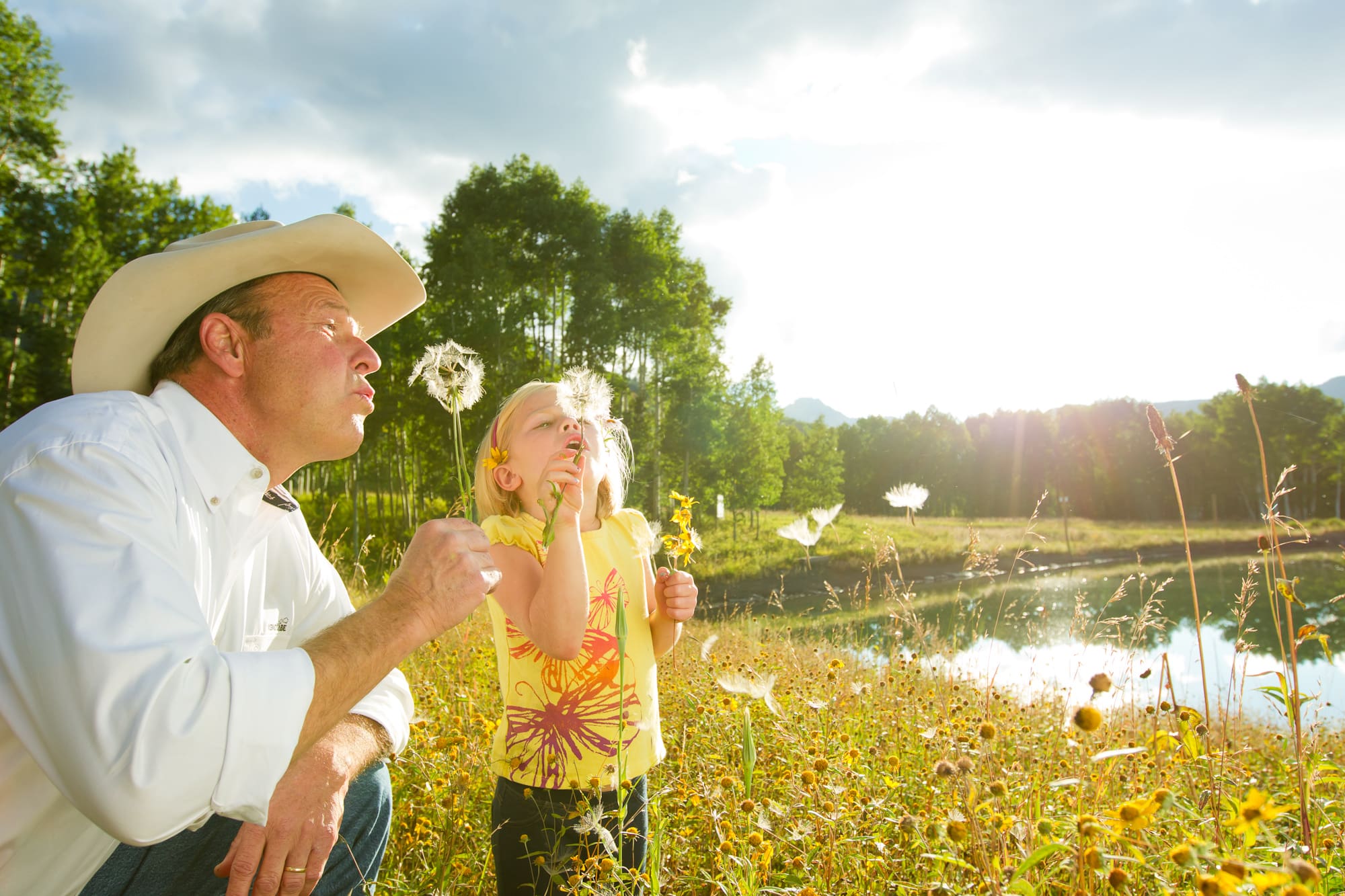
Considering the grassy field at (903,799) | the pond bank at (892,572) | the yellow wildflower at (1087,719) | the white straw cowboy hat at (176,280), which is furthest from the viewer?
the pond bank at (892,572)

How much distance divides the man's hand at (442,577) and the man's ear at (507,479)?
0.76 m

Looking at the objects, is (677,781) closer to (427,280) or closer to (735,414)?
(427,280)

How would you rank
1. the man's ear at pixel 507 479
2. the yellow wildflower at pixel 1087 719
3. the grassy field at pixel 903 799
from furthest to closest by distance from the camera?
the man's ear at pixel 507 479 → the grassy field at pixel 903 799 → the yellow wildflower at pixel 1087 719

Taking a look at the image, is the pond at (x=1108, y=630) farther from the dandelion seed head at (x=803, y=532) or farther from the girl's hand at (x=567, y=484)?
the girl's hand at (x=567, y=484)

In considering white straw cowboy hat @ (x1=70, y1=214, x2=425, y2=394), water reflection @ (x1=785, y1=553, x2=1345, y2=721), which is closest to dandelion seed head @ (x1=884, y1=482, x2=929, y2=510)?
water reflection @ (x1=785, y1=553, x2=1345, y2=721)

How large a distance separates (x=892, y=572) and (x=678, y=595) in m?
21.7

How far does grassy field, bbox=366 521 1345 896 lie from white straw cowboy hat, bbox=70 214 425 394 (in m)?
1.49

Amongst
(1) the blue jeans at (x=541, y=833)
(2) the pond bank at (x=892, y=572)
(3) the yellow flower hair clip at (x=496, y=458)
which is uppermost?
(3) the yellow flower hair clip at (x=496, y=458)

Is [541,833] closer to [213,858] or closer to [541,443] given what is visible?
[213,858]

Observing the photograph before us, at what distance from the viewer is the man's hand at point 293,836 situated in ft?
4.98

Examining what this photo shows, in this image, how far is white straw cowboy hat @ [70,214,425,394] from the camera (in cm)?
187

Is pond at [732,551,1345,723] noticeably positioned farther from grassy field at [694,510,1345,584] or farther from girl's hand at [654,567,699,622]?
grassy field at [694,510,1345,584]

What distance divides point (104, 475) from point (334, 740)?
0.84 metres

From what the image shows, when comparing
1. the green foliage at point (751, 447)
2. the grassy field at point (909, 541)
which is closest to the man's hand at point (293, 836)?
the grassy field at point (909, 541)
